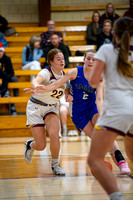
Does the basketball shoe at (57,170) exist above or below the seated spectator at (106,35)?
below

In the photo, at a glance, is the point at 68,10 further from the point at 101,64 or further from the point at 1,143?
the point at 101,64

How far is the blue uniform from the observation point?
3.51m

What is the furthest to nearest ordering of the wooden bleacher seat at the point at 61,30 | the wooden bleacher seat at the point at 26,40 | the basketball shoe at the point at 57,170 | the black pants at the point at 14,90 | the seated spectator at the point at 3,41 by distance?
the wooden bleacher seat at the point at 61,30
the wooden bleacher seat at the point at 26,40
the seated spectator at the point at 3,41
the black pants at the point at 14,90
the basketball shoe at the point at 57,170

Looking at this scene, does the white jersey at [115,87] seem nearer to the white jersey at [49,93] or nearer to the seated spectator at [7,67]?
the white jersey at [49,93]

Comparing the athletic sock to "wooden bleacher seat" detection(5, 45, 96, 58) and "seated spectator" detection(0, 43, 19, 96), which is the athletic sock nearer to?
"seated spectator" detection(0, 43, 19, 96)

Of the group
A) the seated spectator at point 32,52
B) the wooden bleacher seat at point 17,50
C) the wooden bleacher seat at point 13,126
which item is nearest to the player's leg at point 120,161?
the wooden bleacher seat at point 13,126

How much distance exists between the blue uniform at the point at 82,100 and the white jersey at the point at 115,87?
4.61 feet

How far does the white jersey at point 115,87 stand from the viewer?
2053 millimetres

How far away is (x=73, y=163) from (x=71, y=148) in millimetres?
1036

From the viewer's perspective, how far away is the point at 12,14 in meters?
11.3

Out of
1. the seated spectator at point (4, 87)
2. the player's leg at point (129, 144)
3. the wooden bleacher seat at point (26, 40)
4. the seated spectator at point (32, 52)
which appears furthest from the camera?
the wooden bleacher seat at point (26, 40)

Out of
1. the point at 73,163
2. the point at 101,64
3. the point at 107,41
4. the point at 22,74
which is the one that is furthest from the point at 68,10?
the point at 101,64

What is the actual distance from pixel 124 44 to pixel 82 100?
159cm

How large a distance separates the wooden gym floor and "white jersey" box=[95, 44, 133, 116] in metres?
1.03
